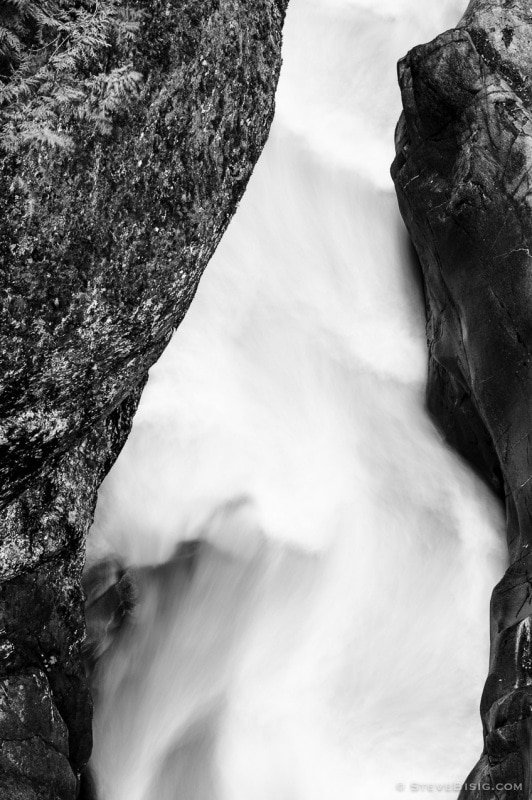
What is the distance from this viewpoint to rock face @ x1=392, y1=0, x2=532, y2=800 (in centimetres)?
705

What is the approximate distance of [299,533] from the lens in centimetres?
777

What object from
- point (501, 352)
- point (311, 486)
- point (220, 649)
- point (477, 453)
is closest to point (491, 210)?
point (501, 352)

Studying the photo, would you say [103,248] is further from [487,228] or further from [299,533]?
[487,228]

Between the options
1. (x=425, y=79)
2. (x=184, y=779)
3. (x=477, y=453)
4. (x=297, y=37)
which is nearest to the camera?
(x=184, y=779)

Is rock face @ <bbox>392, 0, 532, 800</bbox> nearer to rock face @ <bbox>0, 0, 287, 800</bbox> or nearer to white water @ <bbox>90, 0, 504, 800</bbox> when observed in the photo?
white water @ <bbox>90, 0, 504, 800</bbox>

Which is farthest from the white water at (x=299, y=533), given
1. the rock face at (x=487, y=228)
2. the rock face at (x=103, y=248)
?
the rock face at (x=103, y=248)

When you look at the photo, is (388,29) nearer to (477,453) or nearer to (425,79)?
(425,79)

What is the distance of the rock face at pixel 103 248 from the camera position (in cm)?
386

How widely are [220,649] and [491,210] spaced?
4900 millimetres

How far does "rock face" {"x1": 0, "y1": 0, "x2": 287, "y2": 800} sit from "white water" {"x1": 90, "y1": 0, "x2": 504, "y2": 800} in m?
1.99

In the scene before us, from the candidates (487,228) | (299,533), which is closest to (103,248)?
(299,533)

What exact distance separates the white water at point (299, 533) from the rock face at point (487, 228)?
0.97 m

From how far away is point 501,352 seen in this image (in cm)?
722

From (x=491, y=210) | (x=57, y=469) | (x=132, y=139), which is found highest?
(x=491, y=210)
